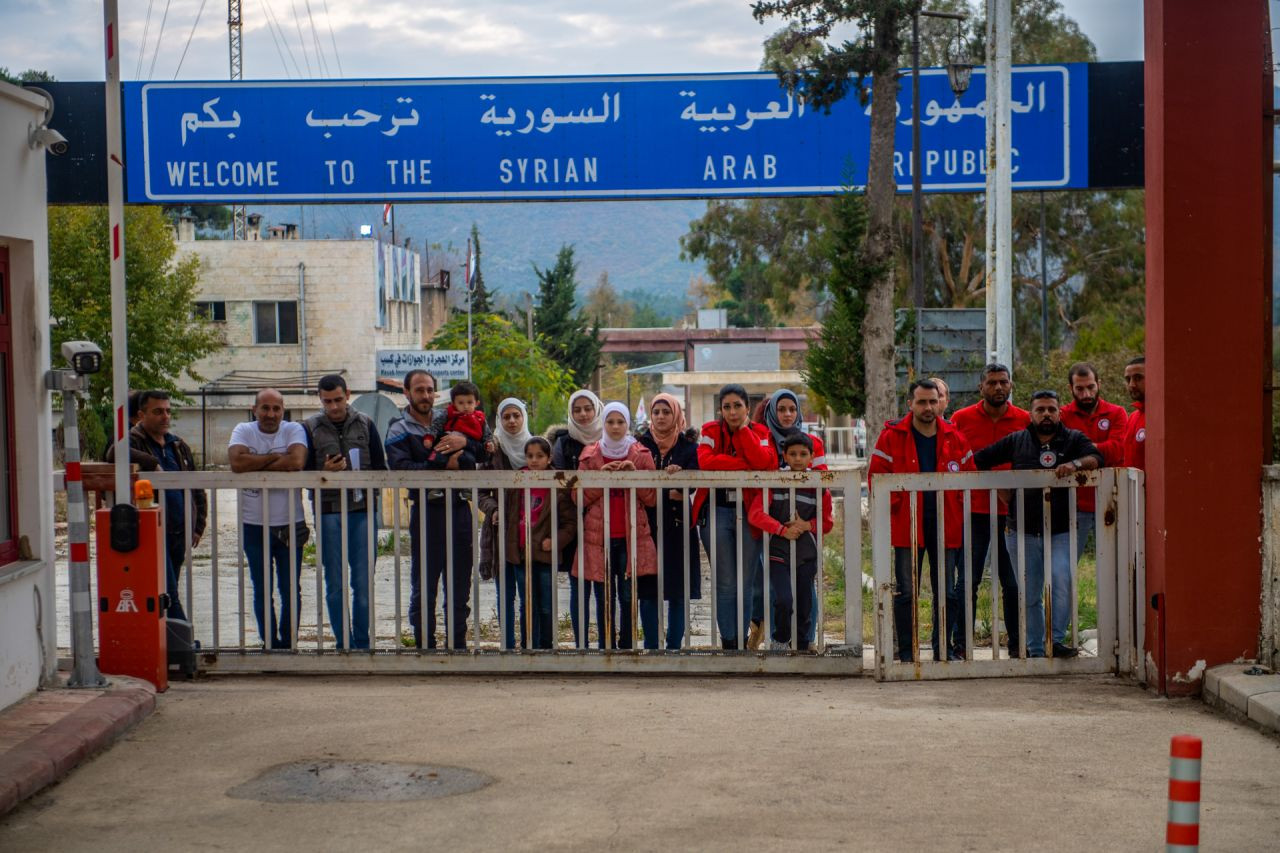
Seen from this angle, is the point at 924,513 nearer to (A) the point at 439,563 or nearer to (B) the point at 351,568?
(A) the point at 439,563

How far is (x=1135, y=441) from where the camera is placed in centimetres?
935

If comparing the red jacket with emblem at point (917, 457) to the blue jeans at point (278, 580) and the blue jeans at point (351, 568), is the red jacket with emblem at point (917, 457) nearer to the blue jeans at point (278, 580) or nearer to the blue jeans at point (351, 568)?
the blue jeans at point (351, 568)

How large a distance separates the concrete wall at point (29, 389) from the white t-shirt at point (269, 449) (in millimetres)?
1365

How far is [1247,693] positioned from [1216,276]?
2141mm

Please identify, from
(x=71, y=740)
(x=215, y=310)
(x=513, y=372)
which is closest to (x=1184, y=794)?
(x=71, y=740)

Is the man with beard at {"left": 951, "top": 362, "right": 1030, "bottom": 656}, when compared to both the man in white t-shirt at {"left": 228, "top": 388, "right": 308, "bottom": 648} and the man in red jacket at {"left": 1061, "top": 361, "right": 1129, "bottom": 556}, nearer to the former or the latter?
the man in red jacket at {"left": 1061, "top": 361, "right": 1129, "bottom": 556}

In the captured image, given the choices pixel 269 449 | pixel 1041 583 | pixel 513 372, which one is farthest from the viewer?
pixel 513 372

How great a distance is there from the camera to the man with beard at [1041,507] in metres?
9.09

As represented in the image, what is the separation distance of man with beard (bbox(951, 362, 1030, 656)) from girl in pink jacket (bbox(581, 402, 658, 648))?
1867 mm

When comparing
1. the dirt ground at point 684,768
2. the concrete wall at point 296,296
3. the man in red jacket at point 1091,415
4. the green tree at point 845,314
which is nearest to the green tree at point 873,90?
the green tree at point 845,314

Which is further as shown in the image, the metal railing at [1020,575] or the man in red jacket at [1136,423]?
the man in red jacket at [1136,423]

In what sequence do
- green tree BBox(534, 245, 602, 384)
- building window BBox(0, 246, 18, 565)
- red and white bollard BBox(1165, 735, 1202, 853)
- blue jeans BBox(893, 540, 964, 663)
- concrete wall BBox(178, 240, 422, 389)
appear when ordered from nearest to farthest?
1. red and white bollard BBox(1165, 735, 1202, 853)
2. building window BBox(0, 246, 18, 565)
3. blue jeans BBox(893, 540, 964, 663)
4. concrete wall BBox(178, 240, 422, 389)
5. green tree BBox(534, 245, 602, 384)

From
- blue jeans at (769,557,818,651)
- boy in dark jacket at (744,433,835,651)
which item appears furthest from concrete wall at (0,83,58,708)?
blue jeans at (769,557,818,651)

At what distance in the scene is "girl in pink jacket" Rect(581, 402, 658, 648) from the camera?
9.10m
